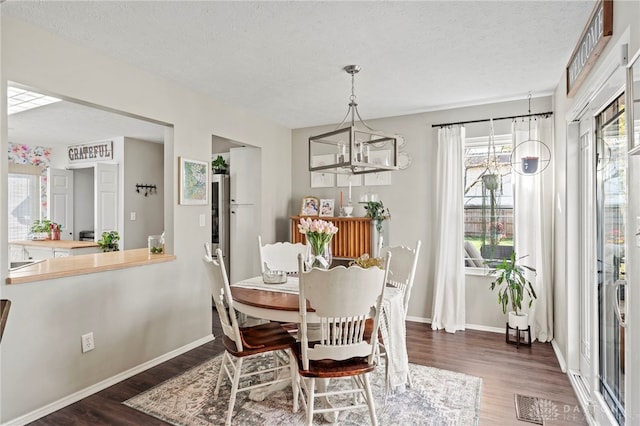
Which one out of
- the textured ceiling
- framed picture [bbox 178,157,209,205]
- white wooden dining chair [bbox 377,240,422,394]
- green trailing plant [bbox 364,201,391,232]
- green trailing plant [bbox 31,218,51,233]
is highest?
the textured ceiling

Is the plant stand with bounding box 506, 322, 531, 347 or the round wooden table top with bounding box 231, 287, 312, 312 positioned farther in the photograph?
the plant stand with bounding box 506, 322, 531, 347

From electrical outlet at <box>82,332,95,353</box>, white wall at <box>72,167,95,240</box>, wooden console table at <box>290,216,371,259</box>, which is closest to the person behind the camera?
electrical outlet at <box>82,332,95,353</box>

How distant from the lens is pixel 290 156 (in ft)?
17.0

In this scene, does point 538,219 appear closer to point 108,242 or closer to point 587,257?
point 587,257

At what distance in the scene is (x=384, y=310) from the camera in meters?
2.44

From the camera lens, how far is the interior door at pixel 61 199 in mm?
5801

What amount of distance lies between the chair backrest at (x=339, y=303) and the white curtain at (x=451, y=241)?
224 centimetres

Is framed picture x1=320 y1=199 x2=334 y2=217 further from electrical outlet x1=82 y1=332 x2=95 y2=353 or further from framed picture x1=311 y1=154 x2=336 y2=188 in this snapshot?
electrical outlet x1=82 y1=332 x2=95 y2=353

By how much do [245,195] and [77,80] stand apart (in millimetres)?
2443

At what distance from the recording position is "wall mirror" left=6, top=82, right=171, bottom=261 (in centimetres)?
523

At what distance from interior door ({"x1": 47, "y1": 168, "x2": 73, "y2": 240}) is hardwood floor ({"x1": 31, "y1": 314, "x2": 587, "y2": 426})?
3.80 meters

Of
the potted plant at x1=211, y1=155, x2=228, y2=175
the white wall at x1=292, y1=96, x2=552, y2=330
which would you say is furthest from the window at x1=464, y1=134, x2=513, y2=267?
the potted plant at x1=211, y1=155, x2=228, y2=175

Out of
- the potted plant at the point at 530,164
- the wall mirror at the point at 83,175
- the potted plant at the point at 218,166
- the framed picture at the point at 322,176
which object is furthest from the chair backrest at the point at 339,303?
the wall mirror at the point at 83,175

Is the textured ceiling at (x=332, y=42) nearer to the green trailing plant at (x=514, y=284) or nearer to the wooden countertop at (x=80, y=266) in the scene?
the wooden countertop at (x=80, y=266)
